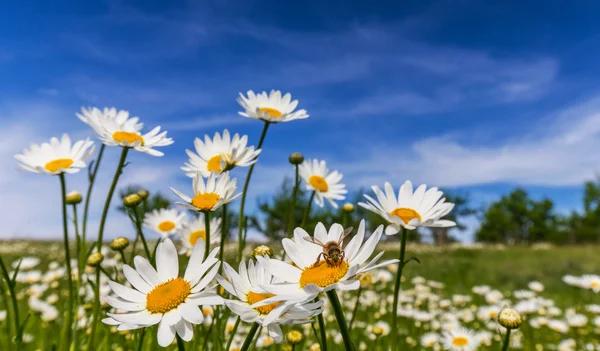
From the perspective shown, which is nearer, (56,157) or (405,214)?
(405,214)

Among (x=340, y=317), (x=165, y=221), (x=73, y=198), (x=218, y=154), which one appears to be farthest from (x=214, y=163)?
(x=340, y=317)

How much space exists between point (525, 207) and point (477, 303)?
179 ft

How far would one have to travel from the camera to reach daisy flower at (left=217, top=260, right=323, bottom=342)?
0.95 meters

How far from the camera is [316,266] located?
1.09 m

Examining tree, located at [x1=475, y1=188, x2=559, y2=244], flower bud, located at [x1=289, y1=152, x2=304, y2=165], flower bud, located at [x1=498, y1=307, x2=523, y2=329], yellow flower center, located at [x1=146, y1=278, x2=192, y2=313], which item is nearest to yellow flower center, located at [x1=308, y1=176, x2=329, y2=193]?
flower bud, located at [x1=289, y1=152, x2=304, y2=165]

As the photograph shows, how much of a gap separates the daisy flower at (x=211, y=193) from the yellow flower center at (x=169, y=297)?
→ 27 centimetres

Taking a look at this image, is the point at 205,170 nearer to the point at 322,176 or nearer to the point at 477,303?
the point at 322,176

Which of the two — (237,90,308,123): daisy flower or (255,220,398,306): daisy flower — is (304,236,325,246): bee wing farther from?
(237,90,308,123): daisy flower

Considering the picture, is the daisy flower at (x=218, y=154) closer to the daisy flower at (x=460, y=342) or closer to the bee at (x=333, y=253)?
the bee at (x=333, y=253)

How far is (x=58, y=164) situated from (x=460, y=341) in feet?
8.48

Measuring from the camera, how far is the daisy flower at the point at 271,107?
6.56 feet

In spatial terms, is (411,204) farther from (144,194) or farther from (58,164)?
(58,164)

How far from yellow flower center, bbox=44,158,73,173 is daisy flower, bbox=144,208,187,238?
619 mm

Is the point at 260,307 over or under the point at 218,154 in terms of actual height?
under
